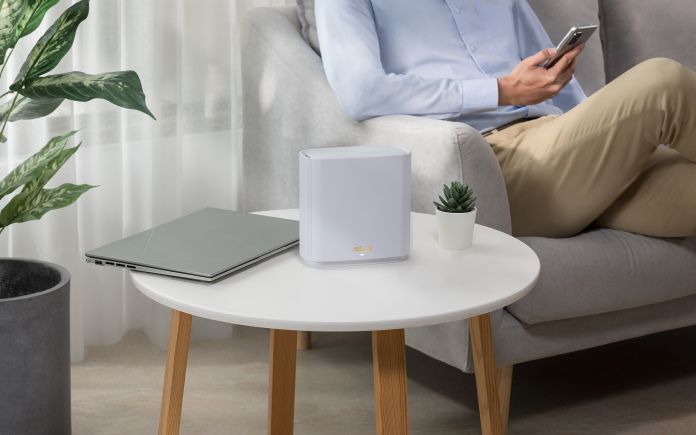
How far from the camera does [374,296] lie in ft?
3.53

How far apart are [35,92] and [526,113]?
1.06 metres

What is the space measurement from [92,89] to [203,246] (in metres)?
0.35

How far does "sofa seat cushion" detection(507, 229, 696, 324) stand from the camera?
1590 mm

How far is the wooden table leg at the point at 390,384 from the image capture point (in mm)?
1072

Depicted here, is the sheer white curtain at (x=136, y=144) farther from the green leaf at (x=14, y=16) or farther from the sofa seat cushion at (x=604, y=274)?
the sofa seat cushion at (x=604, y=274)

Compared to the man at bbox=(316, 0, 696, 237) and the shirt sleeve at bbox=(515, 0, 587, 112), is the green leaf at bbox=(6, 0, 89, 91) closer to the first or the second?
the man at bbox=(316, 0, 696, 237)

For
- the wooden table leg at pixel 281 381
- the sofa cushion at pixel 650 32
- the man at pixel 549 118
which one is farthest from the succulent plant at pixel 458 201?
the sofa cushion at pixel 650 32

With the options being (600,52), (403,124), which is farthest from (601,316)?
(600,52)

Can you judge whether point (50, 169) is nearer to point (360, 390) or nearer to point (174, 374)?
point (174, 374)

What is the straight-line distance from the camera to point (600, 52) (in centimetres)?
238

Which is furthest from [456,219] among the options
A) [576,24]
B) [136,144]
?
[576,24]

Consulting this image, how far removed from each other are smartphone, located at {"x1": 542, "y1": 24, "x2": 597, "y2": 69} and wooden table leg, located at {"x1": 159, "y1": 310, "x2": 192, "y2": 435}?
968 mm

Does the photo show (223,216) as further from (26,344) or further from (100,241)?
(100,241)

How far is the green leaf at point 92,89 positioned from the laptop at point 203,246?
0.20m
